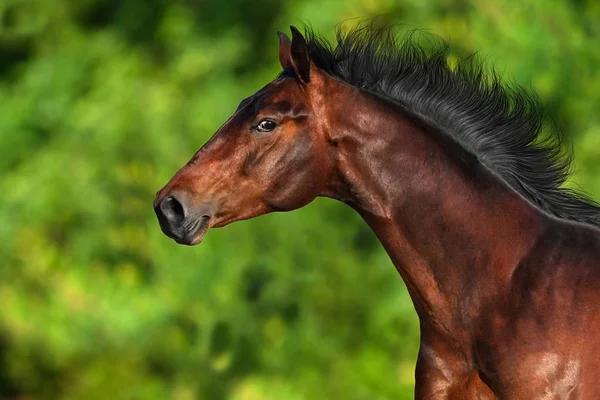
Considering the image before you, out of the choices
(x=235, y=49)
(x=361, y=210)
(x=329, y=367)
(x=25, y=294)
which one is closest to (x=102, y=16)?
(x=235, y=49)

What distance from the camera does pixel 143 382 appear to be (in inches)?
423

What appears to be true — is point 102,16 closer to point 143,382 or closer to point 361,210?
point 143,382

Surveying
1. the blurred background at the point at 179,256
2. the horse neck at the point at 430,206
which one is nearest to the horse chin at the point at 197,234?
the horse neck at the point at 430,206

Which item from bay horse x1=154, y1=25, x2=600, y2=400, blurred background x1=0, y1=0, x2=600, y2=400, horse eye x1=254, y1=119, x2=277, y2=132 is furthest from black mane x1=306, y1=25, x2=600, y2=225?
blurred background x1=0, y1=0, x2=600, y2=400

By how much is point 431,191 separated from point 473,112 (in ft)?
1.12

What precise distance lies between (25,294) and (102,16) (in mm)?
2801

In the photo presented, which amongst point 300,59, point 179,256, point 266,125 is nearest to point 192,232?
point 266,125

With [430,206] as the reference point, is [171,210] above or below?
below

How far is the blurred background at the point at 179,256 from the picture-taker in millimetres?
10219

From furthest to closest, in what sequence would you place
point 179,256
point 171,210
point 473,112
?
point 179,256
point 473,112
point 171,210

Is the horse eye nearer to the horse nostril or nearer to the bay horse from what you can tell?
the bay horse

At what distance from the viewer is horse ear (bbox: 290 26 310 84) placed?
4.03 metres

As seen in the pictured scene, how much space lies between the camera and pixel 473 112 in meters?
4.14

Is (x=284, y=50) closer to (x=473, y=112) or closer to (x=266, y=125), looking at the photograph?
(x=266, y=125)
